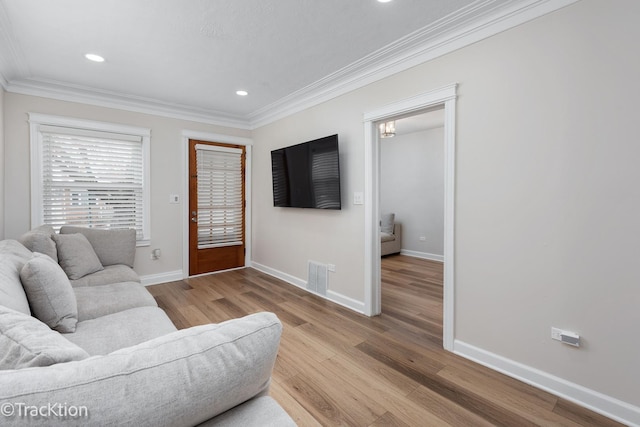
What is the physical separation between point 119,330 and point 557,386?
2719 mm

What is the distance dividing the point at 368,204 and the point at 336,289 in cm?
113

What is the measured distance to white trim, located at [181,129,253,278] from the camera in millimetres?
4418

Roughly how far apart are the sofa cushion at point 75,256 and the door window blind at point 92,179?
96cm

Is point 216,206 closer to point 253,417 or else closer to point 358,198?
point 358,198

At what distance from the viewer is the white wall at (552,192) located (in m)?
1.66

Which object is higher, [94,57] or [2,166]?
[94,57]

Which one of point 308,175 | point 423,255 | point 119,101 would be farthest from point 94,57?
point 423,255

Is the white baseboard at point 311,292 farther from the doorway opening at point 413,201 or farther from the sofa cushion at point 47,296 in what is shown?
the sofa cushion at point 47,296

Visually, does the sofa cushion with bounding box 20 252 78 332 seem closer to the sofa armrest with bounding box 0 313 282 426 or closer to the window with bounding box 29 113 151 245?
the sofa armrest with bounding box 0 313 282 426

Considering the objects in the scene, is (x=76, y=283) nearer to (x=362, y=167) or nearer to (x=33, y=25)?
(x=33, y=25)

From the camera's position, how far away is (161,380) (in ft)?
2.10

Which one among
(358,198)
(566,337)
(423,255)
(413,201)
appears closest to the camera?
(566,337)

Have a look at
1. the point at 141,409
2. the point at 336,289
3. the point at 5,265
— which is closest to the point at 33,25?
the point at 5,265

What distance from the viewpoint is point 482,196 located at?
2.23 m
